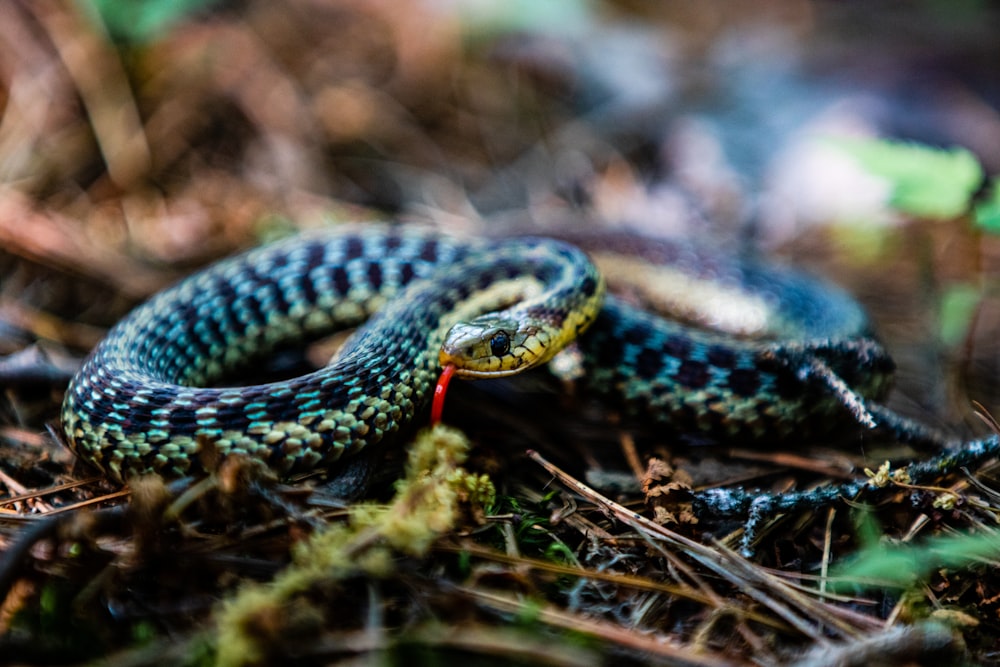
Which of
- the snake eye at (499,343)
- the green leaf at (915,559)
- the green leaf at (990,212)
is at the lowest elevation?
the green leaf at (915,559)

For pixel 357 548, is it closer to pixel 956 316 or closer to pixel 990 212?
pixel 990 212

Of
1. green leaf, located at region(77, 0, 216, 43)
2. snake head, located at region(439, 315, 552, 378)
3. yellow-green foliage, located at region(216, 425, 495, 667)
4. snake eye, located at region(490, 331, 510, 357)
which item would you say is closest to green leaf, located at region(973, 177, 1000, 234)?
snake head, located at region(439, 315, 552, 378)

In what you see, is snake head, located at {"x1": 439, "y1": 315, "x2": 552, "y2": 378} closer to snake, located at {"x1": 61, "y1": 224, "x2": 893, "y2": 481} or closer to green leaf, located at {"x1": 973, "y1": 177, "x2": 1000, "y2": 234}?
snake, located at {"x1": 61, "y1": 224, "x2": 893, "y2": 481}

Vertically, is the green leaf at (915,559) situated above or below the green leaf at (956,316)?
above

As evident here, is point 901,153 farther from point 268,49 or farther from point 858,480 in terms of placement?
point 268,49

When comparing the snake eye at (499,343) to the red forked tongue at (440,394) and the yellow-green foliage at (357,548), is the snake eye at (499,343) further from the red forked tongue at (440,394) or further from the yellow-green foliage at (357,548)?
the yellow-green foliage at (357,548)

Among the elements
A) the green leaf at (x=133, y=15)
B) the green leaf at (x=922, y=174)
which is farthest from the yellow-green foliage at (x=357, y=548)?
the green leaf at (x=133, y=15)

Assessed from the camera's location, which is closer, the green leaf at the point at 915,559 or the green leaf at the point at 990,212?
the green leaf at the point at 915,559

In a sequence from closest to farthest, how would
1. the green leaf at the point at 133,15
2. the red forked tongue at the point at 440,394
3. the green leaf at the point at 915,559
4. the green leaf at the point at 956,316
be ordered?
1. the green leaf at the point at 915,559
2. the red forked tongue at the point at 440,394
3. the green leaf at the point at 956,316
4. the green leaf at the point at 133,15

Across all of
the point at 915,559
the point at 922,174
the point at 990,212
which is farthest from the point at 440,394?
the point at 990,212

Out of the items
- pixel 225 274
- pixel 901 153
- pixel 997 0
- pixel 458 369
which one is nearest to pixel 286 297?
pixel 225 274
